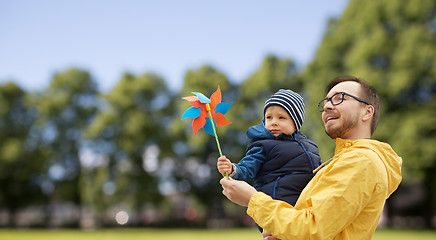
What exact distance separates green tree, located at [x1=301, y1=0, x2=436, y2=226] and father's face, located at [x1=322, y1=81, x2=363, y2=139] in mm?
19593

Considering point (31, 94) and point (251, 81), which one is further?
point (31, 94)

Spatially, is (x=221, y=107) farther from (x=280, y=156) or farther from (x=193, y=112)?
(x=280, y=156)

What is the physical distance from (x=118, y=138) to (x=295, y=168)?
34.4 m

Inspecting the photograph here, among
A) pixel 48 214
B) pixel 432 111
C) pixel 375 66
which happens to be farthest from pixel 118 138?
pixel 432 111

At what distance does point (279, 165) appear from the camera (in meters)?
2.77

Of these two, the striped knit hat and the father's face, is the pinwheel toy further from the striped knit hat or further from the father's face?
the father's face

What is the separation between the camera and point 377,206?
2213mm

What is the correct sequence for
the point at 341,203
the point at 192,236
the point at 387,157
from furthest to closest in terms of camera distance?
the point at 192,236 → the point at 387,157 → the point at 341,203

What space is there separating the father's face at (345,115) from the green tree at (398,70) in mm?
19593

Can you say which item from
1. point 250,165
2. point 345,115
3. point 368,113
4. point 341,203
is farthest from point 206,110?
point 341,203

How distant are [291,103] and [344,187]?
35.7 inches

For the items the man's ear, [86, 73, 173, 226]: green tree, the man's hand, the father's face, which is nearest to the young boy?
the man's hand

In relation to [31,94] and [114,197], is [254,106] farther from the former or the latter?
[31,94]

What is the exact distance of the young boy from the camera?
2674mm
